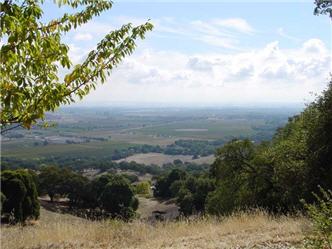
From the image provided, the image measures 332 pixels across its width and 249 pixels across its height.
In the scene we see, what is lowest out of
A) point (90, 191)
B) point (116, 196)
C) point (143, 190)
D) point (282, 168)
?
point (143, 190)

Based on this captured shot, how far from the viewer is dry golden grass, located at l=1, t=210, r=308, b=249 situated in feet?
24.4

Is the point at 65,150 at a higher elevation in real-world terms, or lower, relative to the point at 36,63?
lower

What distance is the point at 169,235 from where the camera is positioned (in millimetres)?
8227

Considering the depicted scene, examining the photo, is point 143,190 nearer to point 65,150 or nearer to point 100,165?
point 100,165

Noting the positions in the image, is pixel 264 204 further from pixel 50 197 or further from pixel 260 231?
pixel 50 197


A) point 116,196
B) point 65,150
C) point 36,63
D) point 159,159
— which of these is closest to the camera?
point 36,63


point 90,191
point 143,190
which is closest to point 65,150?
point 143,190

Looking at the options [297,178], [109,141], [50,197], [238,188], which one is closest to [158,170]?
[50,197]

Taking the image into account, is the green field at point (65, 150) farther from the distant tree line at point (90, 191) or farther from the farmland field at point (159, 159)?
the distant tree line at point (90, 191)

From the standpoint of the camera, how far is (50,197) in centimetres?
5628

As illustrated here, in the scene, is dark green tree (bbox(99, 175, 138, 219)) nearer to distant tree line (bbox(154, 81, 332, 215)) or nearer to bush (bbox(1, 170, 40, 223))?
bush (bbox(1, 170, 40, 223))

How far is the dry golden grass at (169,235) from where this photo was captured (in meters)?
7.44

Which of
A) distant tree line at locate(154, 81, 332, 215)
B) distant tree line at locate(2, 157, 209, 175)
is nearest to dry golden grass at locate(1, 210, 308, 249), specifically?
distant tree line at locate(154, 81, 332, 215)

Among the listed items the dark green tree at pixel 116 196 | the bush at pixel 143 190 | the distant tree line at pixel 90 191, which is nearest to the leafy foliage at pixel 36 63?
the distant tree line at pixel 90 191
